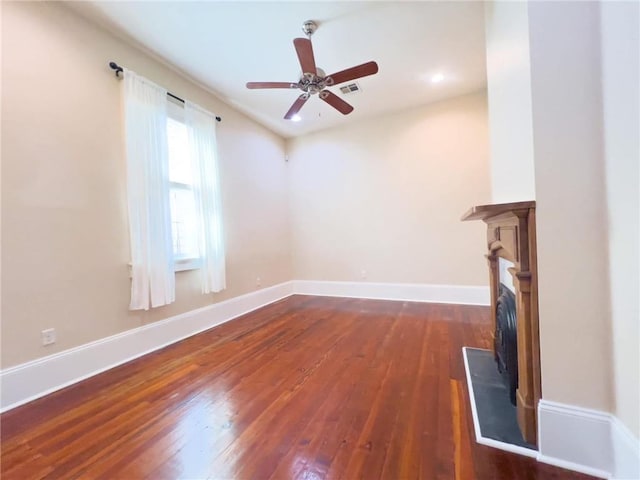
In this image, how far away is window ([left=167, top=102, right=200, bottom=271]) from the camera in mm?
2990

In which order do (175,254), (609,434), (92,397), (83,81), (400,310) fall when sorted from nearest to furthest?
(609,434)
(92,397)
(83,81)
(175,254)
(400,310)

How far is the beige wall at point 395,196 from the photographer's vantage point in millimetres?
3875

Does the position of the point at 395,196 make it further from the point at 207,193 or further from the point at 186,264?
the point at 186,264

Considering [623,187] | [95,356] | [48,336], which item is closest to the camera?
[623,187]

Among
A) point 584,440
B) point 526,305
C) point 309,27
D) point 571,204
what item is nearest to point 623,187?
point 571,204

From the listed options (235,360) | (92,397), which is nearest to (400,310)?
(235,360)

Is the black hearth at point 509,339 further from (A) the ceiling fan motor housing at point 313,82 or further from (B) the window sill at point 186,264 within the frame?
(B) the window sill at point 186,264

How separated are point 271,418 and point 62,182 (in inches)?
89.9

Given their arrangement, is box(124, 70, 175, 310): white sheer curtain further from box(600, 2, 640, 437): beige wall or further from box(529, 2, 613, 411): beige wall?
box(600, 2, 640, 437): beige wall

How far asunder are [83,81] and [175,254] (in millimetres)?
1681

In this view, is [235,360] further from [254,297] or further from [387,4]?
[387,4]

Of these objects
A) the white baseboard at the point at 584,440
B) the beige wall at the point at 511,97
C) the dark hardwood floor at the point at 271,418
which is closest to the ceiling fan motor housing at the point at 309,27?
the beige wall at the point at 511,97

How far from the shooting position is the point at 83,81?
223 cm

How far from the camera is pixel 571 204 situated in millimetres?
1119
